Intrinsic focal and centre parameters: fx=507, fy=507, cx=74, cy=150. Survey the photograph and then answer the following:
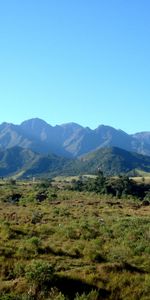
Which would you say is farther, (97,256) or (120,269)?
(97,256)

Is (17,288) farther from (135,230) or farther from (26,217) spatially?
(26,217)

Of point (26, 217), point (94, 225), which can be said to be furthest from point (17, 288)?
point (26, 217)

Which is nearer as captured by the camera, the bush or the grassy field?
the grassy field

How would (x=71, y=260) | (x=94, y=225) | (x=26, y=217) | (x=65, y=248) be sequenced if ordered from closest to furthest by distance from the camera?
(x=71, y=260), (x=65, y=248), (x=94, y=225), (x=26, y=217)

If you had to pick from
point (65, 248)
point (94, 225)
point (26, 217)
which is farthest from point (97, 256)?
point (26, 217)

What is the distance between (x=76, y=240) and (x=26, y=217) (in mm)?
13295

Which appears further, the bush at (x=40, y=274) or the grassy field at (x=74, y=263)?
the bush at (x=40, y=274)

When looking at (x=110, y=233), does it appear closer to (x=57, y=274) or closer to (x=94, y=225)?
(x=94, y=225)

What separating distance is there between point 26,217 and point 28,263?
69.7 ft

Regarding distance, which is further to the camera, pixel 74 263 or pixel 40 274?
pixel 74 263

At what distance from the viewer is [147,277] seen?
22344 millimetres

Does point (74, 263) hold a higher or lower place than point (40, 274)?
lower

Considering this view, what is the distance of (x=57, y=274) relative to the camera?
2167 cm

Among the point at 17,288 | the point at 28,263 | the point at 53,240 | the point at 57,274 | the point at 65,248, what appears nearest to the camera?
the point at 17,288
